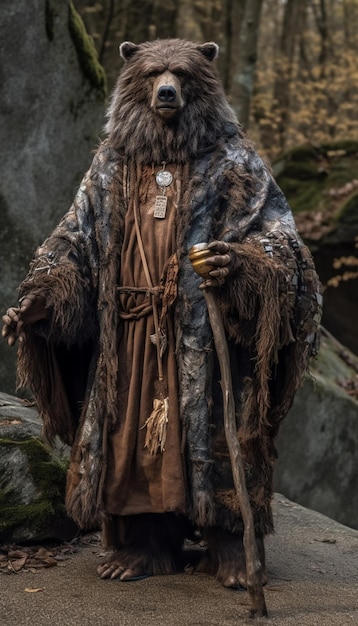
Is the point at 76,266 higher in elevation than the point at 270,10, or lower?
lower

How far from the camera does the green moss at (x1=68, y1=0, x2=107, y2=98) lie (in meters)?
7.85

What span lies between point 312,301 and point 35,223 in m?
3.25

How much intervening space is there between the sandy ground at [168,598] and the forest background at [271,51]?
Result: 890 centimetres

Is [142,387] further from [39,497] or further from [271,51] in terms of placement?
[271,51]

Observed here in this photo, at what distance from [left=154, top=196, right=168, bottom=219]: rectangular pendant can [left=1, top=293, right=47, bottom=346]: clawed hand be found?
676 mm

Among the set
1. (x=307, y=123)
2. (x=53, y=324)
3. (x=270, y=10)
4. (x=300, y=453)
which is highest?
(x=270, y=10)

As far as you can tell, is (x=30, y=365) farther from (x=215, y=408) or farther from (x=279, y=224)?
(x=279, y=224)

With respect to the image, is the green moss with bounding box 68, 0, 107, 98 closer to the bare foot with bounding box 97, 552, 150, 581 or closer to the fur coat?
the fur coat

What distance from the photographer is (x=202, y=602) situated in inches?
175

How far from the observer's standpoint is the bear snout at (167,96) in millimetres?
4762

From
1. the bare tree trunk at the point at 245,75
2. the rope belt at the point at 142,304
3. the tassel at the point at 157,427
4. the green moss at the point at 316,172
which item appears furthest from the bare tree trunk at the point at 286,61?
the tassel at the point at 157,427

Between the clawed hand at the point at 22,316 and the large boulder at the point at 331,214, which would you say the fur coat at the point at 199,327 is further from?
the large boulder at the point at 331,214

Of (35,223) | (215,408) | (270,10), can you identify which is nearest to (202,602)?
(215,408)

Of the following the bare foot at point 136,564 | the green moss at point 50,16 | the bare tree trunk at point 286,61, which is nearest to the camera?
the bare foot at point 136,564
